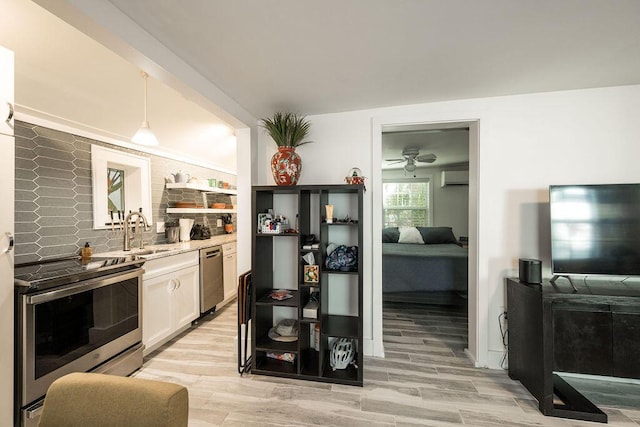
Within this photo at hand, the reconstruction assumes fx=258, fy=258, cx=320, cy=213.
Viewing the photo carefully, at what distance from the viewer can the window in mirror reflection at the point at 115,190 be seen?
2749 millimetres

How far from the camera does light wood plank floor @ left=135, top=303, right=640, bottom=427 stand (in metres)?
1.68

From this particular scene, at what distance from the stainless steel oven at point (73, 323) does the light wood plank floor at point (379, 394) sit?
426mm

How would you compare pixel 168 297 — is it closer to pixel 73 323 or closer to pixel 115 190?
pixel 73 323

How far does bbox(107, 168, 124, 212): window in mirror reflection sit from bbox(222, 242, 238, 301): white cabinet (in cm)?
132

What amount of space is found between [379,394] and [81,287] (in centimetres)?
223

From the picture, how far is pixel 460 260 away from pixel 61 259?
14.4 ft

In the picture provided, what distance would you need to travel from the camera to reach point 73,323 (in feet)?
5.68

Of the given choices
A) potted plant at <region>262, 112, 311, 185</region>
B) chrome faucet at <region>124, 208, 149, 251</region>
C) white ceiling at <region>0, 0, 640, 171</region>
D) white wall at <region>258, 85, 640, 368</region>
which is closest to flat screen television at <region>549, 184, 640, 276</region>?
white wall at <region>258, 85, 640, 368</region>

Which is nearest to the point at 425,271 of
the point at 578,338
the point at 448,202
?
the point at 578,338

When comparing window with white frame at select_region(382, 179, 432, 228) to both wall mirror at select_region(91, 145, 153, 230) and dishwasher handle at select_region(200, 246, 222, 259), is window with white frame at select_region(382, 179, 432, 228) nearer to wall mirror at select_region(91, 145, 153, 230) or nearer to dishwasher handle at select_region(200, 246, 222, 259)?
dishwasher handle at select_region(200, 246, 222, 259)

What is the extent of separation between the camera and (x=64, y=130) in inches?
89.7

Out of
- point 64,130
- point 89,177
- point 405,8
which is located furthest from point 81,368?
point 405,8

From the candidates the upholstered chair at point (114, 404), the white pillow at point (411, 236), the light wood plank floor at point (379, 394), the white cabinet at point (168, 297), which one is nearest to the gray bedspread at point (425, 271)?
the light wood plank floor at point (379, 394)

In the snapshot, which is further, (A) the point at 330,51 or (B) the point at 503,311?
(B) the point at 503,311
